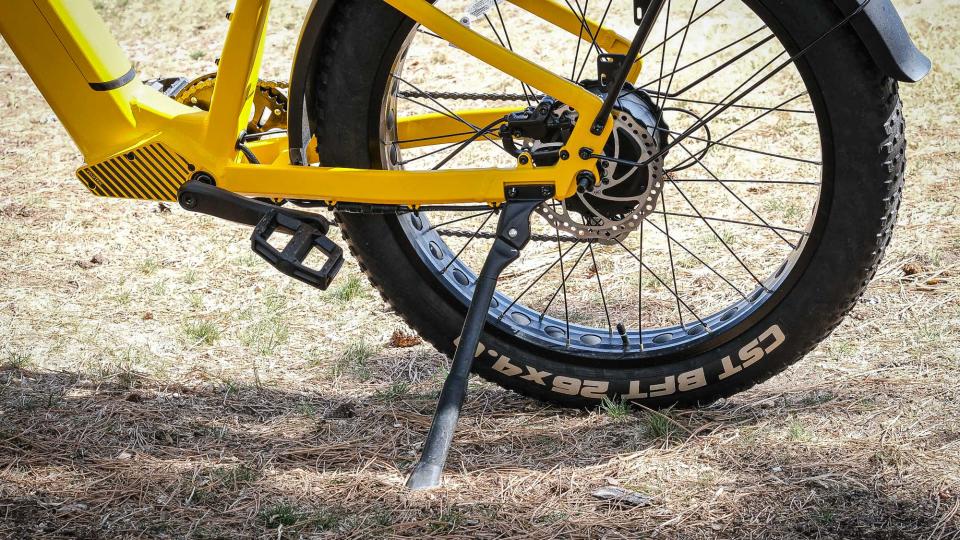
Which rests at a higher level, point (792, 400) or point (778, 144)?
point (778, 144)

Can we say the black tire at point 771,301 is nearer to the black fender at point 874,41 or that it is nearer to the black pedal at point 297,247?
the black fender at point 874,41

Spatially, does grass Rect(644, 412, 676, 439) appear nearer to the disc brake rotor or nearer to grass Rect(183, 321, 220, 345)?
the disc brake rotor

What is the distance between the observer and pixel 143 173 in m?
2.76

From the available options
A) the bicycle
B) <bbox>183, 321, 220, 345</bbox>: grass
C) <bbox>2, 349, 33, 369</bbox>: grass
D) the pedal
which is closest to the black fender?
the bicycle

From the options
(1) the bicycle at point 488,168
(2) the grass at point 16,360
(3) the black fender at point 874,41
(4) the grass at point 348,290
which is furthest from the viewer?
(4) the grass at point 348,290

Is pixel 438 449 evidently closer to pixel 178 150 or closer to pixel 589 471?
pixel 589 471

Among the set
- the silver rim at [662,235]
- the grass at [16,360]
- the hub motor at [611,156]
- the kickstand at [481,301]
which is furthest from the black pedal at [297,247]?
the grass at [16,360]

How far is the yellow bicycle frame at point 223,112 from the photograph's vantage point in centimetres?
258

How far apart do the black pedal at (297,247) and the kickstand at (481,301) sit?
381 mm

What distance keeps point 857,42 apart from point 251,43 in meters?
1.45

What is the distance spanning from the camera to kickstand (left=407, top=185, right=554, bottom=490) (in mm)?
2525

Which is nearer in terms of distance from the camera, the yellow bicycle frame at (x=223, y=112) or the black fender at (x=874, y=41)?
the black fender at (x=874, y=41)

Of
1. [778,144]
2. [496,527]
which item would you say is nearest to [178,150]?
[496,527]

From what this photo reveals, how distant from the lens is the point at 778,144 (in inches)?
188
